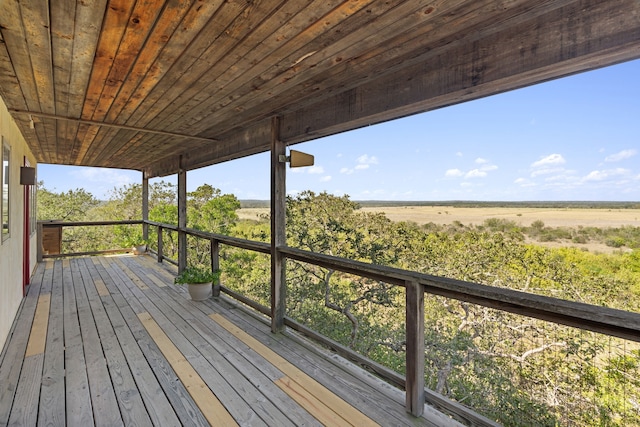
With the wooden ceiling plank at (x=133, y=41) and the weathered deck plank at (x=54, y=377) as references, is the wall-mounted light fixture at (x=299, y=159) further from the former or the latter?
the weathered deck plank at (x=54, y=377)

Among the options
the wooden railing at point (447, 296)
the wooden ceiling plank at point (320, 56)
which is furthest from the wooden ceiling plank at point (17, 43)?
the wooden railing at point (447, 296)

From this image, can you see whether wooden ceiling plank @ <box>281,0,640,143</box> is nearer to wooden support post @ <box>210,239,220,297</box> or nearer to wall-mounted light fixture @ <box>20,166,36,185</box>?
wooden support post @ <box>210,239,220,297</box>

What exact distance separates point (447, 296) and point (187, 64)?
7.16 ft

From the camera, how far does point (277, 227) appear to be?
3.33m

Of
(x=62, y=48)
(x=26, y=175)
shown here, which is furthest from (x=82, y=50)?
(x=26, y=175)

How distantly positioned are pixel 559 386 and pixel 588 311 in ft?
8.03

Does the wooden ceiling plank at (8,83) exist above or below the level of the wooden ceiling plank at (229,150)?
above

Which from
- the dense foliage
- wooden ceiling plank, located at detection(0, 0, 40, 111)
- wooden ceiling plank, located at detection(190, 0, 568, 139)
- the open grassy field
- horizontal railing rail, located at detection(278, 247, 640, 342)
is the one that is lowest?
the dense foliage

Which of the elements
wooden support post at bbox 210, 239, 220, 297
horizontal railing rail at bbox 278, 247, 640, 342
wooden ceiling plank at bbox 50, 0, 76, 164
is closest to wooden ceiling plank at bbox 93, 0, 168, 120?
wooden ceiling plank at bbox 50, 0, 76, 164

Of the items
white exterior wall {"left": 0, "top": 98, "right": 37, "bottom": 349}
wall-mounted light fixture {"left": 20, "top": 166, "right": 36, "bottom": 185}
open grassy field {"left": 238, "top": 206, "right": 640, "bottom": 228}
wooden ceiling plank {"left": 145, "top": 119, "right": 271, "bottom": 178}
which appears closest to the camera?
open grassy field {"left": 238, "top": 206, "right": 640, "bottom": 228}

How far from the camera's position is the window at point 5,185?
116 inches

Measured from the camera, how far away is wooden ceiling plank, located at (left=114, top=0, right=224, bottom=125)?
1.48 m

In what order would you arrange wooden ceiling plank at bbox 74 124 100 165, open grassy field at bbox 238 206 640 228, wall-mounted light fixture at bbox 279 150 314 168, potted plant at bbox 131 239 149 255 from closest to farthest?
1. open grassy field at bbox 238 206 640 228
2. wall-mounted light fixture at bbox 279 150 314 168
3. wooden ceiling plank at bbox 74 124 100 165
4. potted plant at bbox 131 239 149 255

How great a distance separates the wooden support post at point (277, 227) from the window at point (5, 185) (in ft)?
7.89
